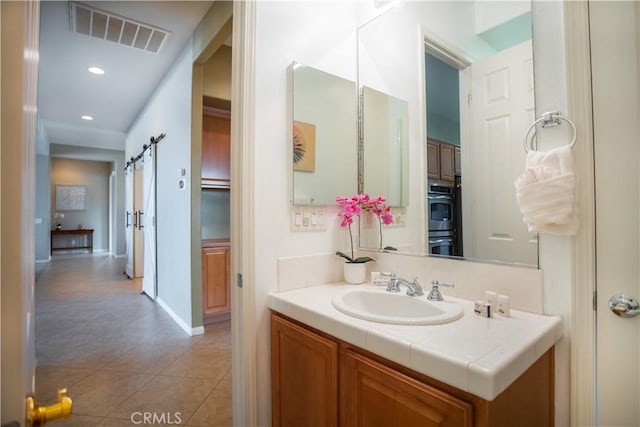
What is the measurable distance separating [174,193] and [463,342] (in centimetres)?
317

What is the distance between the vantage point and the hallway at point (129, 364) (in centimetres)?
183

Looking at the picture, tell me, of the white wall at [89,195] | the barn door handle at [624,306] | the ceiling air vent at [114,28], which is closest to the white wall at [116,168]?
the white wall at [89,195]

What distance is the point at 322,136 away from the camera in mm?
1699

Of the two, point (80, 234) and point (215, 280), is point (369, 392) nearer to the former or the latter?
point (215, 280)

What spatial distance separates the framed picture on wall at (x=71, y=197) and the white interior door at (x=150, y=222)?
20.9 feet

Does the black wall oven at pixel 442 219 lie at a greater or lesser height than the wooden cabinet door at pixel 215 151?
lesser

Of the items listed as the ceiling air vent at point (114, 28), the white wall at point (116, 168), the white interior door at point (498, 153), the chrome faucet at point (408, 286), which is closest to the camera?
the white interior door at point (498, 153)

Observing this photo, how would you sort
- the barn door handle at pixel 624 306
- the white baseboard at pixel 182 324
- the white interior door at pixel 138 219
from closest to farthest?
the barn door handle at pixel 624 306 → the white baseboard at pixel 182 324 → the white interior door at pixel 138 219

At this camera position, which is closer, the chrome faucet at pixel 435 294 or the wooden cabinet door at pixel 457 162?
the chrome faucet at pixel 435 294

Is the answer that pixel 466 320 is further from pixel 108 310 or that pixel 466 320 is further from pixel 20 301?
pixel 108 310

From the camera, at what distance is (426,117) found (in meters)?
1.64

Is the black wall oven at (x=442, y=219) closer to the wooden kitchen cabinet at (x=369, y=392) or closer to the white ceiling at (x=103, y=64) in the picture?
the wooden kitchen cabinet at (x=369, y=392)

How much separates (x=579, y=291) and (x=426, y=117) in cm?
102

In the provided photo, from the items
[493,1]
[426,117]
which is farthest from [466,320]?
[493,1]
